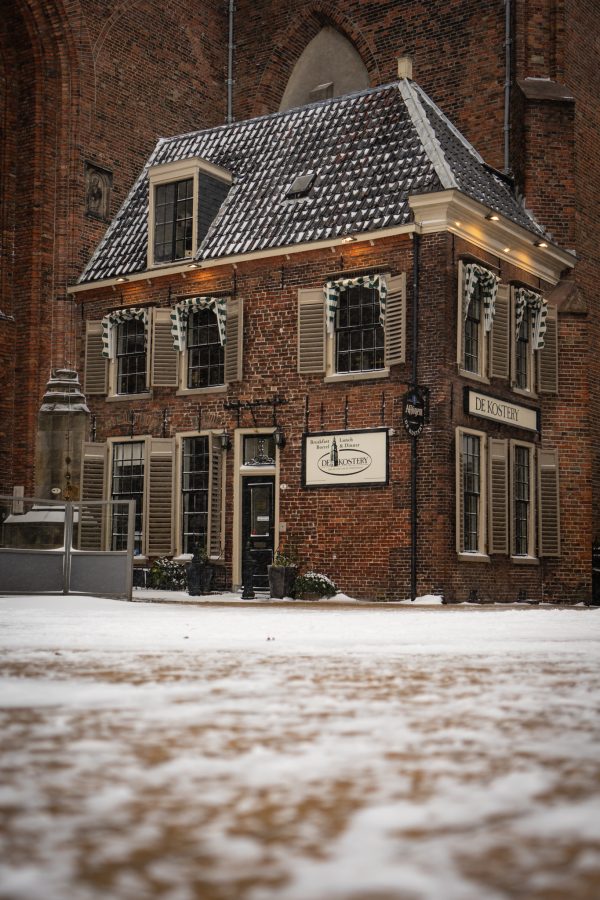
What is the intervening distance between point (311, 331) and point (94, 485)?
5365 mm

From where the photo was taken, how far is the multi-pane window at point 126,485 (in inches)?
872

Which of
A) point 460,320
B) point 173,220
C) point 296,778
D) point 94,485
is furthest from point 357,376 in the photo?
point 296,778

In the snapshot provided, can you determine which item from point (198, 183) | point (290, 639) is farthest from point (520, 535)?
point (290, 639)

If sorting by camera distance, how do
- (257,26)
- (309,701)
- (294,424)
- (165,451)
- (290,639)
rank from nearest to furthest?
(309,701)
(290,639)
(294,424)
(165,451)
(257,26)

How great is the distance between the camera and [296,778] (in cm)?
312

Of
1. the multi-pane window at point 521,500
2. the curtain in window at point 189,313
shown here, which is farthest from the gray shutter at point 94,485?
the multi-pane window at point 521,500

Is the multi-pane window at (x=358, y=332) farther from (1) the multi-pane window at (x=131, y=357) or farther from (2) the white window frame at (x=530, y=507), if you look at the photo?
(1) the multi-pane window at (x=131, y=357)

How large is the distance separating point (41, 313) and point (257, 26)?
30.9 feet

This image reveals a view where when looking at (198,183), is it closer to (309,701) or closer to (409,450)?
(409,450)

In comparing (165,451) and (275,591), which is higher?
(165,451)

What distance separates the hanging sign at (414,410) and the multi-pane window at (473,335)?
163 centimetres

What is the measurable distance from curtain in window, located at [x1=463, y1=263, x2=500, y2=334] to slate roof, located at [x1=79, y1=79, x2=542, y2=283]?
3.53ft

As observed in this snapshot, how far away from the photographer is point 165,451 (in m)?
21.7

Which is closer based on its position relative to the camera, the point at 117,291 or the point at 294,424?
the point at 294,424
